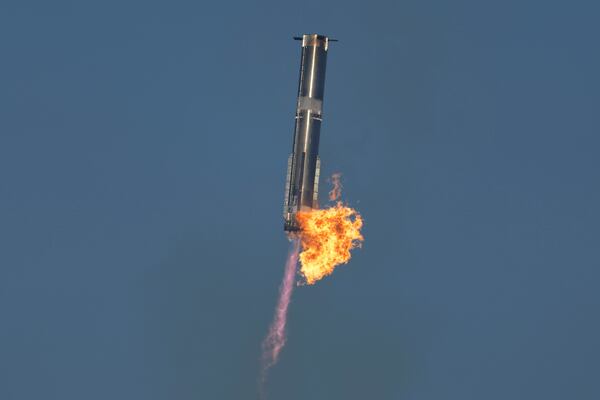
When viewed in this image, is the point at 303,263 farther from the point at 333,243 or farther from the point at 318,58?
the point at 318,58

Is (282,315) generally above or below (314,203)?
above

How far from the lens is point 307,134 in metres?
144

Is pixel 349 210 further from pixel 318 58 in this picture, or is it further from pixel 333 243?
pixel 318 58

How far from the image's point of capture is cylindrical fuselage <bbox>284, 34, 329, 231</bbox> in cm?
14238

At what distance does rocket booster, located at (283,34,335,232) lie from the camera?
467 feet

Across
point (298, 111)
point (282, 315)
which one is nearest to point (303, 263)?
point (298, 111)

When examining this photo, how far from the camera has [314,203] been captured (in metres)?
143

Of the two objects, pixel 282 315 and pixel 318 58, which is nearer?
pixel 318 58

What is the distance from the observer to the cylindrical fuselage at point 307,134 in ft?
467

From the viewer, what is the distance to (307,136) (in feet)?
472

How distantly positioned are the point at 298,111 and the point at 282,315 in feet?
149

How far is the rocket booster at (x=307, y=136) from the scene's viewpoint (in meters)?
142

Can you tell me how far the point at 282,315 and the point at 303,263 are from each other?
34.6 m

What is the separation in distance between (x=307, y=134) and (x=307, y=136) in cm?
18
